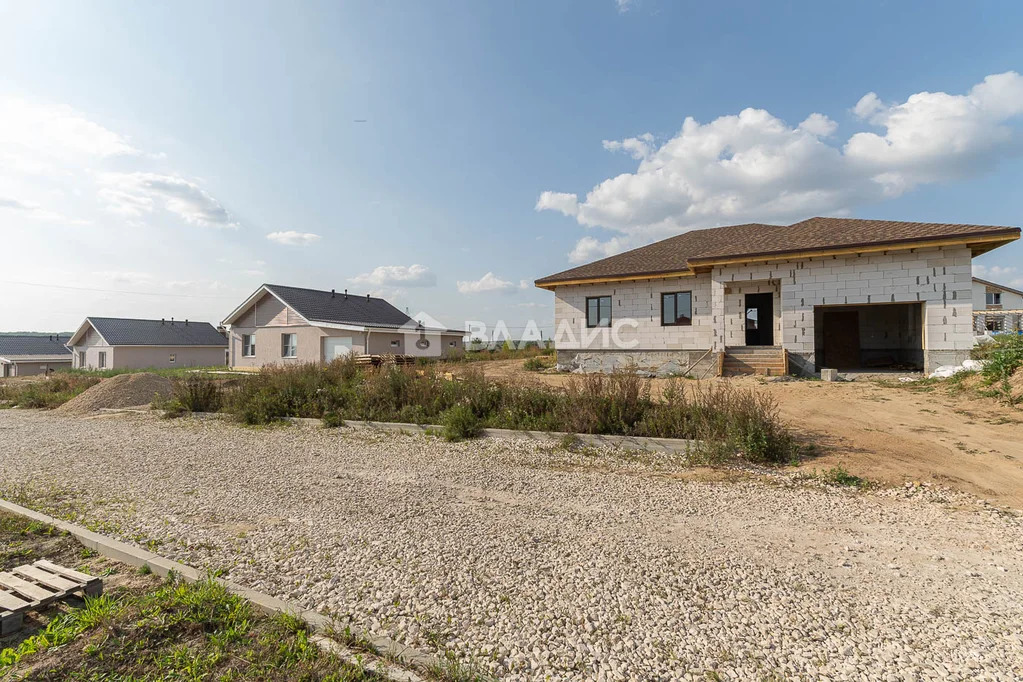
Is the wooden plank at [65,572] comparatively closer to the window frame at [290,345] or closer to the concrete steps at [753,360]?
the concrete steps at [753,360]

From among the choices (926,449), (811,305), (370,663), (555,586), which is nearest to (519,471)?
(555,586)

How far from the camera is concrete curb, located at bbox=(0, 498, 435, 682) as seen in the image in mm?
2527

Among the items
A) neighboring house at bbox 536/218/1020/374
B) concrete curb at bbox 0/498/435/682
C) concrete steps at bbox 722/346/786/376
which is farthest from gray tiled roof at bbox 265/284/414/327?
concrete curb at bbox 0/498/435/682

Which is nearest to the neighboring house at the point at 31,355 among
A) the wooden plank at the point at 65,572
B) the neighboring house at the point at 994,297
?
the wooden plank at the point at 65,572

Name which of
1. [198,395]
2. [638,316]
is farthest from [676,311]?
[198,395]

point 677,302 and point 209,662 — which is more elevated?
point 677,302

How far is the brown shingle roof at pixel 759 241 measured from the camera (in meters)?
14.4

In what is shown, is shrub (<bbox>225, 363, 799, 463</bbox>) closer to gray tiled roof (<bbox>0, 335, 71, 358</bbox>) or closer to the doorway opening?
the doorway opening

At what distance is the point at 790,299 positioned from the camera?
1630 cm

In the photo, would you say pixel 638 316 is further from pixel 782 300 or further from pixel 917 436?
pixel 917 436

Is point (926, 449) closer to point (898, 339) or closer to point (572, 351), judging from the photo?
point (572, 351)

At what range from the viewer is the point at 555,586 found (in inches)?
129

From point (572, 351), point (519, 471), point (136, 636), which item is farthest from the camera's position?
point (572, 351)

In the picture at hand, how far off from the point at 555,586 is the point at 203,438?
828 centimetres
